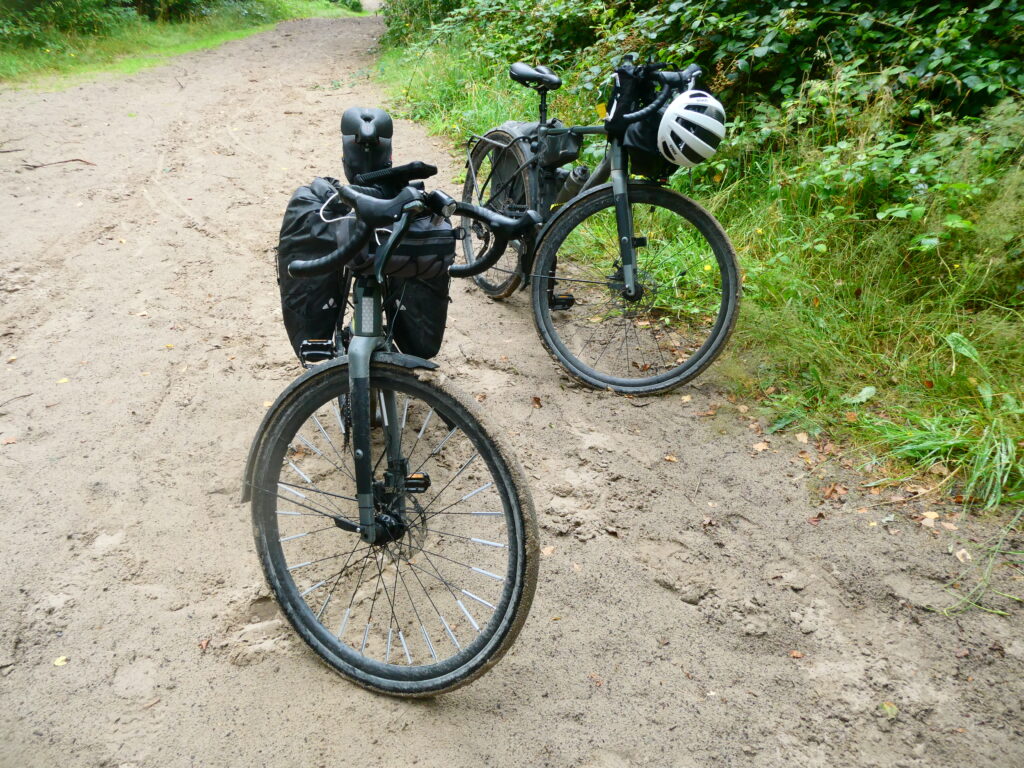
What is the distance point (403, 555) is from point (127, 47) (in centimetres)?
1323

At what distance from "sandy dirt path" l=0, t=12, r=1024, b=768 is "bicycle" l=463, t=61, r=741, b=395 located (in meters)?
0.27

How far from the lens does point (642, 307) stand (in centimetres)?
394

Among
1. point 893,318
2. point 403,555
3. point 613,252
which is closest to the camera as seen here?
point 403,555

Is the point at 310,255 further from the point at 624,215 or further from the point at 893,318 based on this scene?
the point at 893,318

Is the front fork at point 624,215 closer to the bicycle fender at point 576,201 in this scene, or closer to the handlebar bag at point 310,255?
the bicycle fender at point 576,201

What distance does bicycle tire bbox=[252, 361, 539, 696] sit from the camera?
6.66 ft

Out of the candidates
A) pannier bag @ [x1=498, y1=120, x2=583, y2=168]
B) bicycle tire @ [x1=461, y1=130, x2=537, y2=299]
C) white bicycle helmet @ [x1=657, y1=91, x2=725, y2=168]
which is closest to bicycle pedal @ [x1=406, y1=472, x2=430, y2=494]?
white bicycle helmet @ [x1=657, y1=91, x2=725, y2=168]

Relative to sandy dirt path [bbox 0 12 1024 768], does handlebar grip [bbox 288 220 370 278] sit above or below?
above

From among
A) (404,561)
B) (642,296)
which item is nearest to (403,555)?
(404,561)

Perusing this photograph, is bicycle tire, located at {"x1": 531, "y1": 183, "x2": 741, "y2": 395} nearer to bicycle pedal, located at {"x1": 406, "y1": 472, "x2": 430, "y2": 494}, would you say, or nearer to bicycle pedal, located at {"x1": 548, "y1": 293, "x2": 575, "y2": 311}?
bicycle pedal, located at {"x1": 548, "y1": 293, "x2": 575, "y2": 311}

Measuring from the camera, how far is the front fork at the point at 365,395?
79.4 inches

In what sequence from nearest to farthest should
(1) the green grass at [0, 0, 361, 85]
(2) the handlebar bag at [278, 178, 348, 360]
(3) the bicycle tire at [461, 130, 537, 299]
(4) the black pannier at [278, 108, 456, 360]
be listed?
(4) the black pannier at [278, 108, 456, 360] < (2) the handlebar bag at [278, 178, 348, 360] < (3) the bicycle tire at [461, 130, 537, 299] < (1) the green grass at [0, 0, 361, 85]

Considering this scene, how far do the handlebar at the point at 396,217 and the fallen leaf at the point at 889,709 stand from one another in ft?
6.21

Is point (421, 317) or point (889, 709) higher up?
point (421, 317)
